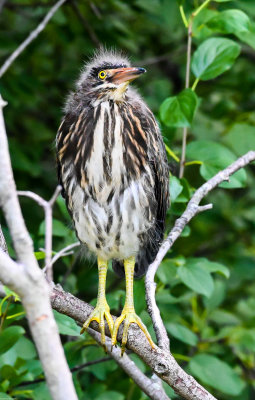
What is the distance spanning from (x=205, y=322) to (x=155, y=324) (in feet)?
5.05

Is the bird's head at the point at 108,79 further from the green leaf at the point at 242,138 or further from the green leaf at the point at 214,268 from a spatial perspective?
the green leaf at the point at 242,138

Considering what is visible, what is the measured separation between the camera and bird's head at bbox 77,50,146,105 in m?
3.18

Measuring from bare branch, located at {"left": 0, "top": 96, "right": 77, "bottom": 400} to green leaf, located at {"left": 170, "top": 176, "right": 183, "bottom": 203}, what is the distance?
1.68 m

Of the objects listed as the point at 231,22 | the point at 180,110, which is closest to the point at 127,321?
the point at 180,110

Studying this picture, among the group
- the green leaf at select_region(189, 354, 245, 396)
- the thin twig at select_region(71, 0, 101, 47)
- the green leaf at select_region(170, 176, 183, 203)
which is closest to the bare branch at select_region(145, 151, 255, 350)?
the green leaf at select_region(170, 176, 183, 203)

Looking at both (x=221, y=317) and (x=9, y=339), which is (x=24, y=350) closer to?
(x=9, y=339)

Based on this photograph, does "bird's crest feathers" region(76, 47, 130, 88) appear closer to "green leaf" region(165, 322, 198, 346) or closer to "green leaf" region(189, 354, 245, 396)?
"green leaf" region(165, 322, 198, 346)

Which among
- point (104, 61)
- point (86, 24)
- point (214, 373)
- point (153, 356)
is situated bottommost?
point (214, 373)

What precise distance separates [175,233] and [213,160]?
0.59 meters

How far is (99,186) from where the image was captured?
10.7ft

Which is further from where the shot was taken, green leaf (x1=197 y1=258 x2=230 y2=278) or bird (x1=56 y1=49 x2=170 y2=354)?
green leaf (x1=197 y1=258 x2=230 y2=278)

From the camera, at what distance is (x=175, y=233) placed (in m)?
3.16

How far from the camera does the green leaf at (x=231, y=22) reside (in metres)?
A: 3.41

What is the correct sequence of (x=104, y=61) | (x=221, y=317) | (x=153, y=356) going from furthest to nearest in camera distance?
(x=221, y=317) → (x=104, y=61) → (x=153, y=356)
